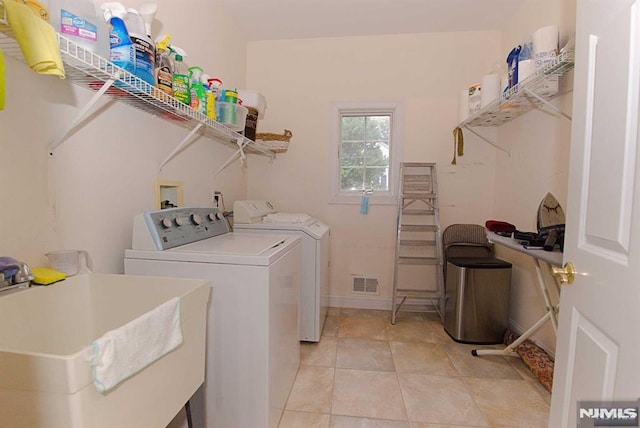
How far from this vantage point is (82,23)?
0.94 m

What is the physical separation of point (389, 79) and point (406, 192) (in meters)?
1.12

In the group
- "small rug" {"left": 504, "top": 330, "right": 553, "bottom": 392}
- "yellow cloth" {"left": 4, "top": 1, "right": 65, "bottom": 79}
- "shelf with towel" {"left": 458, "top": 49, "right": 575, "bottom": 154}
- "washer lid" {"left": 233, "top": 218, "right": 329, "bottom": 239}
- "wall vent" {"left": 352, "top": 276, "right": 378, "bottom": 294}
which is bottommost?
"small rug" {"left": 504, "top": 330, "right": 553, "bottom": 392}

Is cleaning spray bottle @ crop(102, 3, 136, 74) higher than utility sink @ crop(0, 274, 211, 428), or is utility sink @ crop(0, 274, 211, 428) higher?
cleaning spray bottle @ crop(102, 3, 136, 74)

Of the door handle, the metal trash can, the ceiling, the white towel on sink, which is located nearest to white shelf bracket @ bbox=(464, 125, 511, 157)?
the ceiling

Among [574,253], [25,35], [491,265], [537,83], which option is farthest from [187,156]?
[491,265]

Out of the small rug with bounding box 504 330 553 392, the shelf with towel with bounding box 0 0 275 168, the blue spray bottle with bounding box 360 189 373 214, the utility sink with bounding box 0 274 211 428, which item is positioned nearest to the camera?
the utility sink with bounding box 0 274 211 428

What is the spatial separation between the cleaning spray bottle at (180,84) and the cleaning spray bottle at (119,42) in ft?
1.00

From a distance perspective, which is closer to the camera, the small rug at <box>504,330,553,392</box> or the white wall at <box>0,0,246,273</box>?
the white wall at <box>0,0,246,273</box>

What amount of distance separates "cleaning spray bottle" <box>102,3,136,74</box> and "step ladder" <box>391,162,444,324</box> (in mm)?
2359

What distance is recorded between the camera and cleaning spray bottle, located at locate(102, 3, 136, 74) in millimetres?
1087

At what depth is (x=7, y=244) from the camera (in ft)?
3.22

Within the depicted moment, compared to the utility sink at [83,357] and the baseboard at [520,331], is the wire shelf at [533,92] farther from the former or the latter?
the utility sink at [83,357]

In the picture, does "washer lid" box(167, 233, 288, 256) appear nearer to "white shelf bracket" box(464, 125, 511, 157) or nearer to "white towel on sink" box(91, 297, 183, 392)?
"white towel on sink" box(91, 297, 183, 392)

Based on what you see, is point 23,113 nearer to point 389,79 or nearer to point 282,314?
point 282,314
